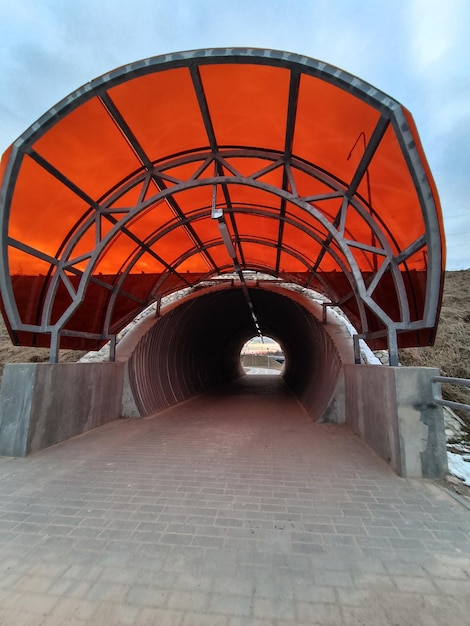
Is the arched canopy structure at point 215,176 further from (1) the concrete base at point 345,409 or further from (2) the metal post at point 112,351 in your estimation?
(1) the concrete base at point 345,409

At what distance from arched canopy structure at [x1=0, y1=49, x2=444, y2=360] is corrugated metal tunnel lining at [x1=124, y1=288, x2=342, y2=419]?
5.89 ft

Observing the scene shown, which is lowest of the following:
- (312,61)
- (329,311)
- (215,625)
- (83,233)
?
(215,625)

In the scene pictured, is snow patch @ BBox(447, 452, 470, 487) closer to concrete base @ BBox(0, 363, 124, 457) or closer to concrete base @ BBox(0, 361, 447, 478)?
concrete base @ BBox(0, 361, 447, 478)

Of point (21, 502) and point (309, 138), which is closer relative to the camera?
point (21, 502)

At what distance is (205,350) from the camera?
1658 centimetres

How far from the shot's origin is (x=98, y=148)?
5.93 metres

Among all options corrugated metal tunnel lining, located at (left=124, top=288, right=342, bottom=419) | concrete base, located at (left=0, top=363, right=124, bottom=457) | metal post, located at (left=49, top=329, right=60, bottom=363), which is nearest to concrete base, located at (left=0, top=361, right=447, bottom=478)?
concrete base, located at (left=0, top=363, right=124, bottom=457)

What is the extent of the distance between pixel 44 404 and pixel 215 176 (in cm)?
515

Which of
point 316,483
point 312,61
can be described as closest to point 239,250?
point 312,61

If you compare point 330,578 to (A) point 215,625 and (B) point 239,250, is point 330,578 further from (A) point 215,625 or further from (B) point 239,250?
(B) point 239,250

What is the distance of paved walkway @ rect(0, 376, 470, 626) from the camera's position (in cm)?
220

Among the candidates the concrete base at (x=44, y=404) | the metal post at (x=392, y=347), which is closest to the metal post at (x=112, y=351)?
the concrete base at (x=44, y=404)

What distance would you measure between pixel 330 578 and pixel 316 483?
76.6 inches

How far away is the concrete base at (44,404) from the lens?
545 centimetres
